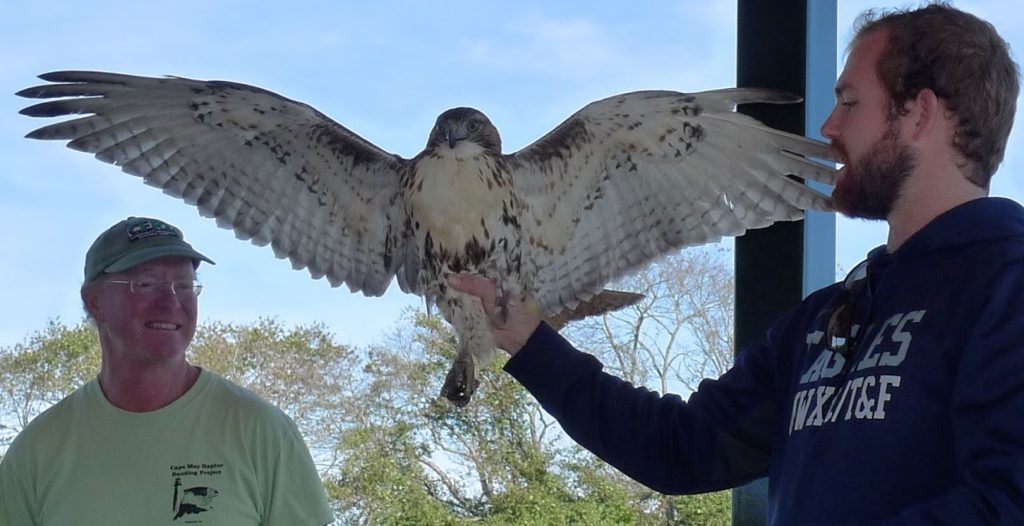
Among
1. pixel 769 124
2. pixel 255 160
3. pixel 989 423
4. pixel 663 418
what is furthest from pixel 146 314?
pixel 989 423

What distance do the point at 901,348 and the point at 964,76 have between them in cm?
39

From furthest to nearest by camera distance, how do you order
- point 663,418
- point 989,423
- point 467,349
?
point 467,349 < point 663,418 < point 989,423

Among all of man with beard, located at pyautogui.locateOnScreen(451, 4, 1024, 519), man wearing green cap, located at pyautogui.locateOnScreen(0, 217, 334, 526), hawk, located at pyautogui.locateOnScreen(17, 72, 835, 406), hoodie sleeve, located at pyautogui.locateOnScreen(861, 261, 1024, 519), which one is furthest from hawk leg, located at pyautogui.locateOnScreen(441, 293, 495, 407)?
hoodie sleeve, located at pyautogui.locateOnScreen(861, 261, 1024, 519)

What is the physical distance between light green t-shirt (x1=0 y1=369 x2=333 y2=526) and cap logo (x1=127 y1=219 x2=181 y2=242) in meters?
0.36

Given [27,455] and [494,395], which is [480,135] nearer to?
[27,455]

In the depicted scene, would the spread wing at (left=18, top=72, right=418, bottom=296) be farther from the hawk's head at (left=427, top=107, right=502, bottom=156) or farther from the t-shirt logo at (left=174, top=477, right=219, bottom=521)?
the t-shirt logo at (left=174, top=477, right=219, bottom=521)

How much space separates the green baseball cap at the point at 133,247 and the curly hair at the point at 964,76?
60.6 inches

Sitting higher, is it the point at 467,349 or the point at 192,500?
the point at 467,349

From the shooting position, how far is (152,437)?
7.49 feet

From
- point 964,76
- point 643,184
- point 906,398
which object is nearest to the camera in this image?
point 906,398

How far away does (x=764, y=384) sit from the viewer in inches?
70.4

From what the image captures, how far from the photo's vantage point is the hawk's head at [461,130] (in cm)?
270

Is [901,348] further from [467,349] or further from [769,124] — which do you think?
[467,349]

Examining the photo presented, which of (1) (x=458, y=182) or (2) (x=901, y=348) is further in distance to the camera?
(1) (x=458, y=182)
